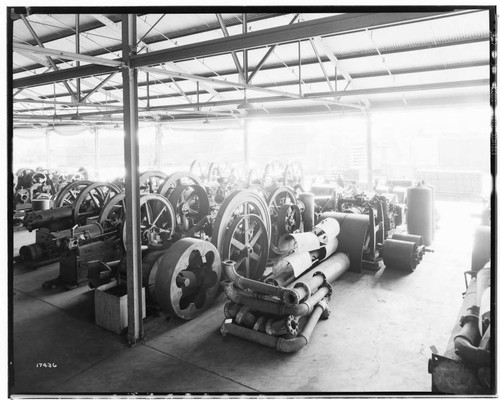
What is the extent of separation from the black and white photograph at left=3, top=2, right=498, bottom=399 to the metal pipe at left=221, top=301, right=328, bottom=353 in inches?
0.7

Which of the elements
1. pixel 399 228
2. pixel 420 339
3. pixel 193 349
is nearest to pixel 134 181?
pixel 193 349

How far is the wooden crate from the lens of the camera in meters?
4.26

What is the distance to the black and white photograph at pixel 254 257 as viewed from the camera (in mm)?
3074

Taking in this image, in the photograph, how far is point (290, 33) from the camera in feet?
10.6

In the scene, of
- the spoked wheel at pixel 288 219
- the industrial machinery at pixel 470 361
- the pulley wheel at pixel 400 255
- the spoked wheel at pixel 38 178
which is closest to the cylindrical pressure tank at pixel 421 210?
the pulley wheel at pixel 400 255

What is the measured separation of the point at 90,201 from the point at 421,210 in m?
7.28

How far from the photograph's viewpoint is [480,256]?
4.66 meters

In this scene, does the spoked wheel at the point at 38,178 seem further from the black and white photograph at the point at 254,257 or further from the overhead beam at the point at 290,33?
the overhead beam at the point at 290,33

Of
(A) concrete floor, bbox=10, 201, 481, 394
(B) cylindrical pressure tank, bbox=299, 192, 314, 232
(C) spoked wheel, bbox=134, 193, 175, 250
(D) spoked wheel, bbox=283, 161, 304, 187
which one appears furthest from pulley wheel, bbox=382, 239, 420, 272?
(D) spoked wheel, bbox=283, 161, 304, 187

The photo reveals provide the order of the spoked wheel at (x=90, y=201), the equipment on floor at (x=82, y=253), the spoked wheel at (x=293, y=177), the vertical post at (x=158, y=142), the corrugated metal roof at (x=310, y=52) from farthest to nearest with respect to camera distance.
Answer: the vertical post at (x=158, y=142)
the spoked wheel at (x=293, y=177)
the spoked wheel at (x=90, y=201)
the corrugated metal roof at (x=310, y=52)
the equipment on floor at (x=82, y=253)

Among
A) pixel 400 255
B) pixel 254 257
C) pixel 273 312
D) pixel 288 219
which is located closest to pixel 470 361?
pixel 273 312

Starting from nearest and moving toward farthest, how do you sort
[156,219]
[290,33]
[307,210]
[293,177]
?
[290,33]
[156,219]
[307,210]
[293,177]

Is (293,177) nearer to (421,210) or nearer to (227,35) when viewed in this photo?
(421,210)

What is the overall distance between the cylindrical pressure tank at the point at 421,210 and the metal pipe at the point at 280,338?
4.28m
